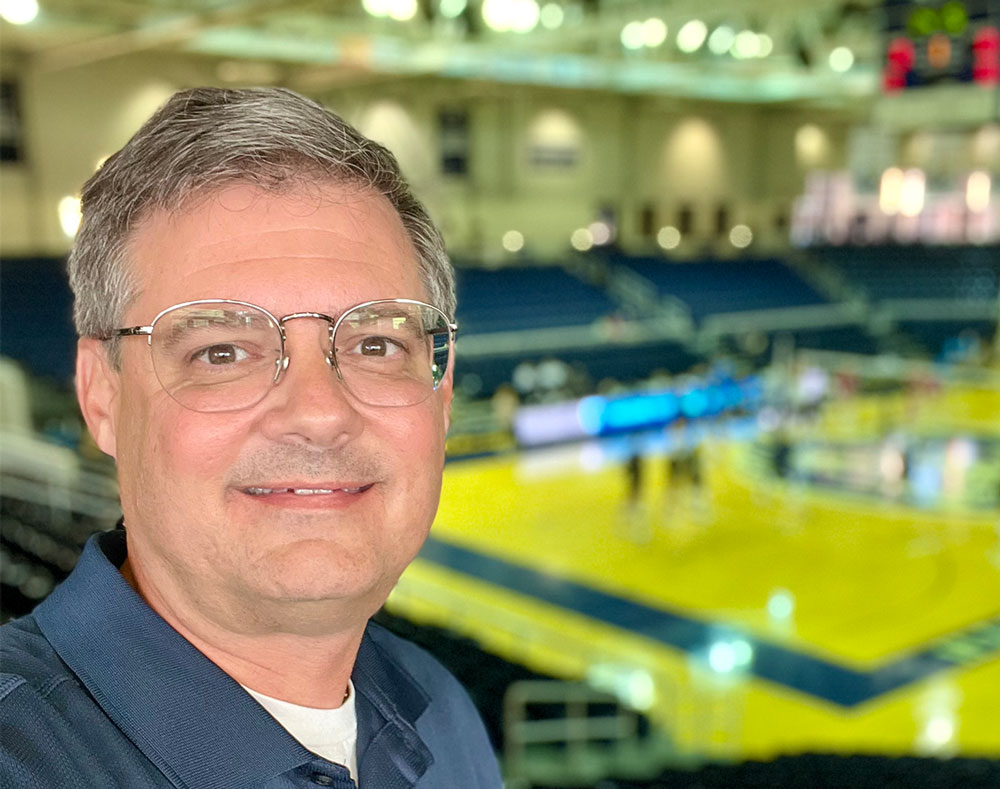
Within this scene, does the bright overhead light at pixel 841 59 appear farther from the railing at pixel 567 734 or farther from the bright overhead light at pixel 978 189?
the railing at pixel 567 734

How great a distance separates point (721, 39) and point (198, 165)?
2239cm

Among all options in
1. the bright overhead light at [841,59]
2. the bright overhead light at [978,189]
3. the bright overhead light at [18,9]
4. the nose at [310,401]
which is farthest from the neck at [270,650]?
the bright overhead light at [978,189]

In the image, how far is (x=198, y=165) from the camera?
1.19 meters

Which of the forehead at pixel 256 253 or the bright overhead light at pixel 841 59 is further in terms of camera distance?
the bright overhead light at pixel 841 59

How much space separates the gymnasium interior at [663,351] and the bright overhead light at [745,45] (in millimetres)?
74

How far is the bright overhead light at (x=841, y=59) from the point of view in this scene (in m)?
23.1

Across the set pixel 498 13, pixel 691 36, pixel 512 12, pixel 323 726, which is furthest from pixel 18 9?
pixel 323 726

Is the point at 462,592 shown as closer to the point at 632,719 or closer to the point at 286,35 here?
the point at 632,719

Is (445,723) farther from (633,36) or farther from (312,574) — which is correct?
(633,36)

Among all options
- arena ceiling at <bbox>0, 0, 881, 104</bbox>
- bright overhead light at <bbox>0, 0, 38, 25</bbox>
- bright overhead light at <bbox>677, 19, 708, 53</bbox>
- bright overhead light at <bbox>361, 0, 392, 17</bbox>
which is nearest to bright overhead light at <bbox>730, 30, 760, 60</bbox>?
arena ceiling at <bbox>0, 0, 881, 104</bbox>

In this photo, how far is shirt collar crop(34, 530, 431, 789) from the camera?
1026 mm

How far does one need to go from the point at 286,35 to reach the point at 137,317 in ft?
61.1

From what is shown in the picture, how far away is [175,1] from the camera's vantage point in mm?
Result: 15133

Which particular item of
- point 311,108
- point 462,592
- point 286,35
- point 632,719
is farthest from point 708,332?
point 311,108
